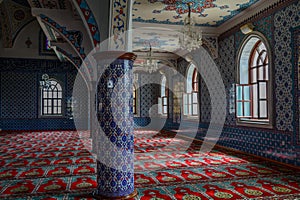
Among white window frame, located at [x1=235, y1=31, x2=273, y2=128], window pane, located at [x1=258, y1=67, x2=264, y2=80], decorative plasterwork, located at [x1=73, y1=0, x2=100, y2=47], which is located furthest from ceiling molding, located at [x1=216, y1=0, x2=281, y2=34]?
decorative plasterwork, located at [x1=73, y1=0, x2=100, y2=47]

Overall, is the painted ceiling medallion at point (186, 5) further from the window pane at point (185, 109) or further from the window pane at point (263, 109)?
the window pane at point (185, 109)

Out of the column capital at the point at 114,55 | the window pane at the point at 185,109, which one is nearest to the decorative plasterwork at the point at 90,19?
the column capital at the point at 114,55

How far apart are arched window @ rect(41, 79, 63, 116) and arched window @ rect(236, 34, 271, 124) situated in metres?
10.6

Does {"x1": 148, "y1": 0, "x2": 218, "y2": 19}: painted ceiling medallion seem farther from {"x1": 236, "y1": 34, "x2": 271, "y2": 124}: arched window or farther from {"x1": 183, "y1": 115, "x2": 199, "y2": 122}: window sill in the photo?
{"x1": 183, "y1": 115, "x2": 199, "y2": 122}: window sill

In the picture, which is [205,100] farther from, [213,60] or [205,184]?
[205,184]

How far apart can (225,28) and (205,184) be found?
5.14m

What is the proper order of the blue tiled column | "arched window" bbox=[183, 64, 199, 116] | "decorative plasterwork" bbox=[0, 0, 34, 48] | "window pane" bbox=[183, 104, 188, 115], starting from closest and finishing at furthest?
the blue tiled column, "arched window" bbox=[183, 64, 199, 116], "window pane" bbox=[183, 104, 188, 115], "decorative plasterwork" bbox=[0, 0, 34, 48]

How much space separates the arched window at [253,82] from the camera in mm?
6324

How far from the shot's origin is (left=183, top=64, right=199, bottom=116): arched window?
1069 centimetres

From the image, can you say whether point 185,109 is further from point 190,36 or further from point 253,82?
point 190,36

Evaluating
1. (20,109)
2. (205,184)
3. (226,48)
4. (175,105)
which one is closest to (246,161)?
(205,184)

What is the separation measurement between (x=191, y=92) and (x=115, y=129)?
25.4ft

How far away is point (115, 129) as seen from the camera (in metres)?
3.43

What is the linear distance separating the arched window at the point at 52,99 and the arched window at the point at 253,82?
34.8ft
